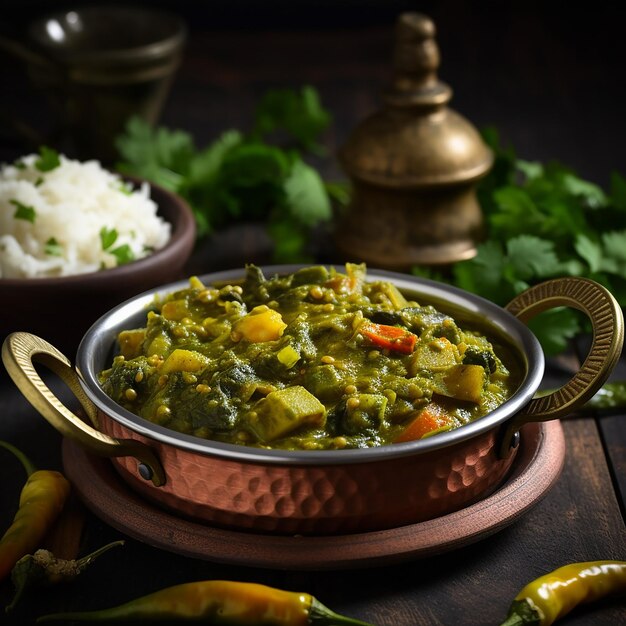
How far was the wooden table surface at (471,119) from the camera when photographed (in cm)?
282

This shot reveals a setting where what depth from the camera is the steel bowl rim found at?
8.84 ft

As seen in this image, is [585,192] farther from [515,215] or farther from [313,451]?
[313,451]

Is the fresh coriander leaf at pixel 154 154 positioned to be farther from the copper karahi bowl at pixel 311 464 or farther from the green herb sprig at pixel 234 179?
the copper karahi bowl at pixel 311 464

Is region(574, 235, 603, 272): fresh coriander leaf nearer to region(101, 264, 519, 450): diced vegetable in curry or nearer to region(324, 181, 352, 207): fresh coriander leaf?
region(101, 264, 519, 450): diced vegetable in curry

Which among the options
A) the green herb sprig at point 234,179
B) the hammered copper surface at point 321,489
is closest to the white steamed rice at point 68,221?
the green herb sprig at point 234,179

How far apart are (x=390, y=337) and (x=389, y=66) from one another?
480 centimetres

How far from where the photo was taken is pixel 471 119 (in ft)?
21.6

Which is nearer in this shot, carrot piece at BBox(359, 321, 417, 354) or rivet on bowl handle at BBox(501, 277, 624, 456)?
rivet on bowl handle at BBox(501, 277, 624, 456)

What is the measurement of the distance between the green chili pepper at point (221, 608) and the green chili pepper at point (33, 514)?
0.87ft

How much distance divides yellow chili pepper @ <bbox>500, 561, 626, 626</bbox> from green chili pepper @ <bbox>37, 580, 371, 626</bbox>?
47 cm

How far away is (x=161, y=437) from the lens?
2791 millimetres

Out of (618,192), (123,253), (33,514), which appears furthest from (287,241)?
(33,514)

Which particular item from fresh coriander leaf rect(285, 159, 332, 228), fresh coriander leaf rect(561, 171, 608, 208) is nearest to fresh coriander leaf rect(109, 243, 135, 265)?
fresh coriander leaf rect(285, 159, 332, 228)

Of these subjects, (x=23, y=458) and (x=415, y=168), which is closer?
(x=23, y=458)
